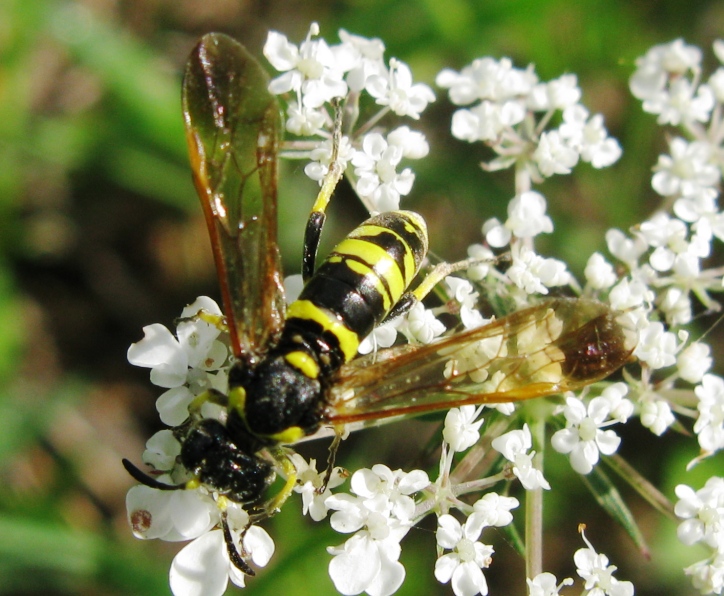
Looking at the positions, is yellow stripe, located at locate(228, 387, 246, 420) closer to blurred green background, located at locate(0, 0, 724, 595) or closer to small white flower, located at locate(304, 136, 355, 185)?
small white flower, located at locate(304, 136, 355, 185)

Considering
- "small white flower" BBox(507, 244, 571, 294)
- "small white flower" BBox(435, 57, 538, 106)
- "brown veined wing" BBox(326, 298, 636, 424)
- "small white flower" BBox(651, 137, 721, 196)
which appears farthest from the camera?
"small white flower" BBox(651, 137, 721, 196)

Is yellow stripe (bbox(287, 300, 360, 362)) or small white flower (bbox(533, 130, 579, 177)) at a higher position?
small white flower (bbox(533, 130, 579, 177))

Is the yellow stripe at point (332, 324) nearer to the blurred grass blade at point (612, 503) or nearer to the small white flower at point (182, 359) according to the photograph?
the small white flower at point (182, 359)

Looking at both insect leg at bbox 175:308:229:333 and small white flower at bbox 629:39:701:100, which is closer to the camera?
insect leg at bbox 175:308:229:333

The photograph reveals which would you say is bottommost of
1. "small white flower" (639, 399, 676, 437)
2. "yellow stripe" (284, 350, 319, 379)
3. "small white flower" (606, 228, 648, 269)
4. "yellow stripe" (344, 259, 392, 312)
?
"small white flower" (639, 399, 676, 437)

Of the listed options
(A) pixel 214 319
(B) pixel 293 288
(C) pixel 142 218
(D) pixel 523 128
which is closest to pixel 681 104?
(D) pixel 523 128

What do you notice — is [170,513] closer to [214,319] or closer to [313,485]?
[313,485]

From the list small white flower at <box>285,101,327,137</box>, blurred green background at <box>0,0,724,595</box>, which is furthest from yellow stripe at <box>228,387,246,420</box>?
blurred green background at <box>0,0,724,595</box>

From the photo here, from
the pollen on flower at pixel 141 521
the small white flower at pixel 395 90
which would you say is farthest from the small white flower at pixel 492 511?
the small white flower at pixel 395 90
